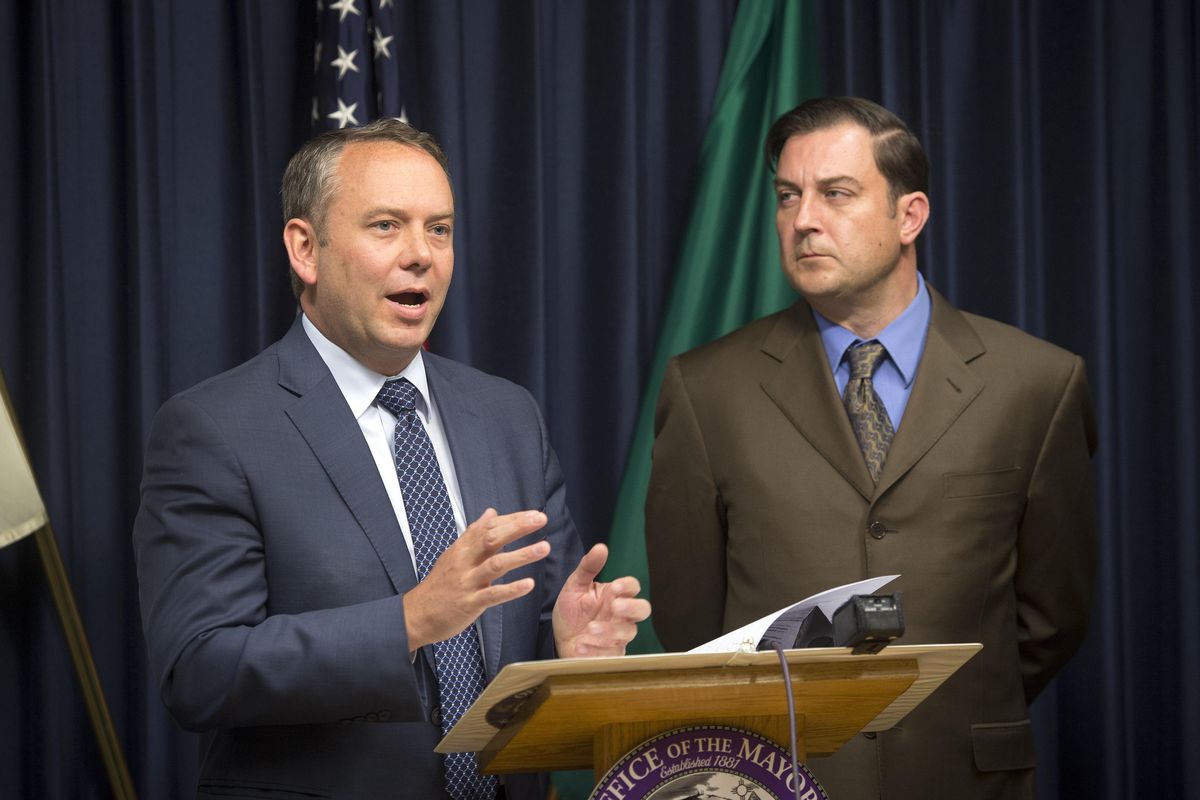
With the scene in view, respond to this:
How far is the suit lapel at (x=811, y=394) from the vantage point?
9.22 ft

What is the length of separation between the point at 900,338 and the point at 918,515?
16.0 inches

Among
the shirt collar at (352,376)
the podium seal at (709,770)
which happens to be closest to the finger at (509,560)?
the podium seal at (709,770)

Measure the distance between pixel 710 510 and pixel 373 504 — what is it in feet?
3.15

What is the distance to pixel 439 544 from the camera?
220 centimetres

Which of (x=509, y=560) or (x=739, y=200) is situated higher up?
(x=739, y=200)

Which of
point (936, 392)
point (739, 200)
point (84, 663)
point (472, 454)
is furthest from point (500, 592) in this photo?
point (739, 200)

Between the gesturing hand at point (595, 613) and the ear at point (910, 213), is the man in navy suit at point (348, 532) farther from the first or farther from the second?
the ear at point (910, 213)

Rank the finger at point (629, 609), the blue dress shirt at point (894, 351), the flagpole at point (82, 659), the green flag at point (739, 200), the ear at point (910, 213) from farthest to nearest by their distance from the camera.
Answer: the green flag at point (739, 200) → the flagpole at point (82, 659) → the ear at point (910, 213) → the blue dress shirt at point (894, 351) → the finger at point (629, 609)

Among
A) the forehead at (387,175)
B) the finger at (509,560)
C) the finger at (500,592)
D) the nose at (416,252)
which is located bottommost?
the finger at (500,592)

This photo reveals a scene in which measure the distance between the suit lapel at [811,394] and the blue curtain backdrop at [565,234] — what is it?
35.1 inches

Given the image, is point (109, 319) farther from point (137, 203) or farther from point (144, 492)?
point (144, 492)

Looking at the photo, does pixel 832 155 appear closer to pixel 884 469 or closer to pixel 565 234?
pixel 884 469

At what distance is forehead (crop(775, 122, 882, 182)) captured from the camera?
299 cm

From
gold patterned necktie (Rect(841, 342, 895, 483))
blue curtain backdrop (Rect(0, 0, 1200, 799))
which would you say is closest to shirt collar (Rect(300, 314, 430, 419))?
gold patterned necktie (Rect(841, 342, 895, 483))
